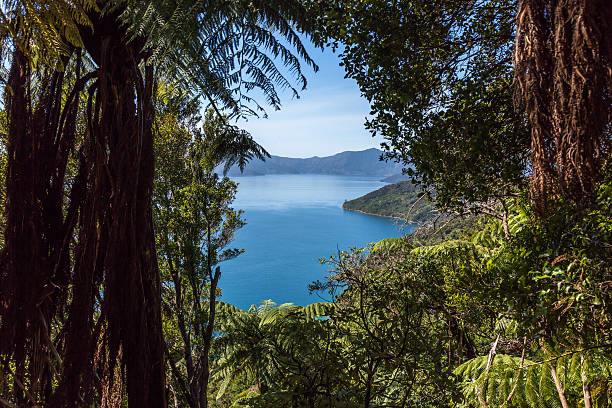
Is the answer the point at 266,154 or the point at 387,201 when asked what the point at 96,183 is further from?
the point at 387,201

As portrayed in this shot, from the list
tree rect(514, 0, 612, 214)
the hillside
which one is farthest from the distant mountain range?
tree rect(514, 0, 612, 214)

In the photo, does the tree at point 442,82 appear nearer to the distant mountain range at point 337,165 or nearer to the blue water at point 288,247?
Result: the blue water at point 288,247

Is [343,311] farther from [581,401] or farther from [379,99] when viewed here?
[581,401]

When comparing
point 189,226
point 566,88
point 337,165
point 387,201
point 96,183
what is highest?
point 337,165

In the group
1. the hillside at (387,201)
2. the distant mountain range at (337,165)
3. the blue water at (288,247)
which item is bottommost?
the blue water at (288,247)

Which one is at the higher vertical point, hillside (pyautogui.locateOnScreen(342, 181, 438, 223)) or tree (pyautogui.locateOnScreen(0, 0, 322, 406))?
tree (pyautogui.locateOnScreen(0, 0, 322, 406))

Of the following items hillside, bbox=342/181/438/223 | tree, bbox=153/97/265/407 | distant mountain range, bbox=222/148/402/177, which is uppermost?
distant mountain range, bbox=222/148/402/177

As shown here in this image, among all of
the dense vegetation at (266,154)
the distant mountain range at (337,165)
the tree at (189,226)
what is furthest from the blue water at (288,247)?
the distant mountain range at (337,165)

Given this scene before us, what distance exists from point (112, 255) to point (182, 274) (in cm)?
500

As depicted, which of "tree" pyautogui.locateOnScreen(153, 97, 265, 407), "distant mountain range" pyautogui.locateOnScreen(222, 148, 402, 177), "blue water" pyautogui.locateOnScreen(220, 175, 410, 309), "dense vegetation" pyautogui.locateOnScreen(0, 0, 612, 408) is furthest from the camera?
"distant mountain range" pyautogui.locateOnScreen(222, 148, 402, 177)

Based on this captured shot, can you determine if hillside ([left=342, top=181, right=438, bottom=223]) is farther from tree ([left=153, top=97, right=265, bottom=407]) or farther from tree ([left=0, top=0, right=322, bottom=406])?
tree ([left=0, top=0, right=322, bottom=406])

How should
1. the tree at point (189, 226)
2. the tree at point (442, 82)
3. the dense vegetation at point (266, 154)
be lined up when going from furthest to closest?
the tree at point (189, 226) < the tree at point (442, 82) < the dense vegetation at point (266, 154)

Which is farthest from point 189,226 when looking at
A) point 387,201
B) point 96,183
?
point 387,201

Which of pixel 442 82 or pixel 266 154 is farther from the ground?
pixel 442 82
